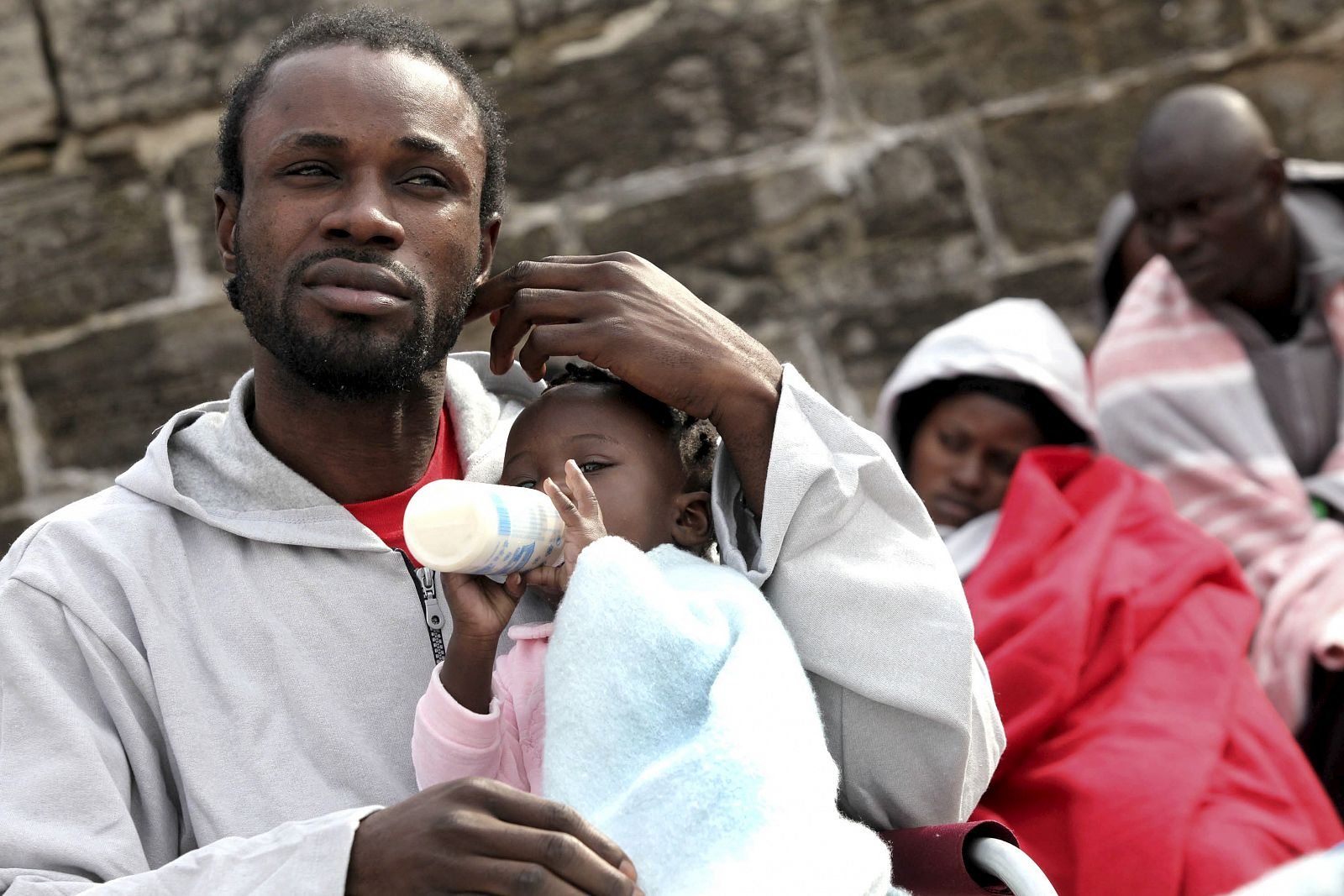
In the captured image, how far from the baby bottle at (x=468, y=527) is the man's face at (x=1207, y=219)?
8.04ft

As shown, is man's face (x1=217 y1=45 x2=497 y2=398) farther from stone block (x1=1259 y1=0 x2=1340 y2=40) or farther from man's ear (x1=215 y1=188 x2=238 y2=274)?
stone block (x1=1259 y1=0 x2=1340 y2=40)

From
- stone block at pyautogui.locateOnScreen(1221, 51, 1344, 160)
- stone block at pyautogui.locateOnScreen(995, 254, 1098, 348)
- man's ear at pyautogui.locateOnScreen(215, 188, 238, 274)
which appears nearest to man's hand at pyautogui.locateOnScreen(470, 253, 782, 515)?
man's ear at pyautogui.locateOnScreen(215, 188, 238, 274)

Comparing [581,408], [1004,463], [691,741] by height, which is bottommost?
[1004,463]

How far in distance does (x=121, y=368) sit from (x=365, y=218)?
2225mm

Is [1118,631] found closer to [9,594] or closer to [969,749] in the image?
[969,749]

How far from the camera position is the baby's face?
2.04m

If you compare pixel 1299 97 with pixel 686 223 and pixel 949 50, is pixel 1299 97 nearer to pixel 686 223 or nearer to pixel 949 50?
pixel 949 50

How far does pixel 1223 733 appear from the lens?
8.77ft

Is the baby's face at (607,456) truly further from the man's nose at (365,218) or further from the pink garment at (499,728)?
the man's nose at (365,218)

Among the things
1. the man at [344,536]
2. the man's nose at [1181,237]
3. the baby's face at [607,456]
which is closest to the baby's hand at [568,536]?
the baby's face at [607,456]

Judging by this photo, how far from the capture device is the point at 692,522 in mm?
2145

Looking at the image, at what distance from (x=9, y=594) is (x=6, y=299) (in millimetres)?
2313

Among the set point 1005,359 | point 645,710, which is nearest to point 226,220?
point 645,710

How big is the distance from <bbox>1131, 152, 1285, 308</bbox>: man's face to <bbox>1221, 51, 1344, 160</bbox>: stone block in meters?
0.41
